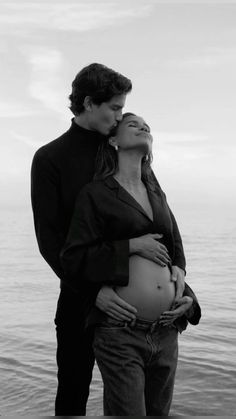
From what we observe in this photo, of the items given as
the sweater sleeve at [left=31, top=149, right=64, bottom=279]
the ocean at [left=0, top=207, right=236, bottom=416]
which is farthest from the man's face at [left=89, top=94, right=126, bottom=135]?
the ocean at [left=0, top=207, right=236, bottom=416]

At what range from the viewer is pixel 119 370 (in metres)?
2.65

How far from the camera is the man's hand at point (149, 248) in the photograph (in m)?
2.71

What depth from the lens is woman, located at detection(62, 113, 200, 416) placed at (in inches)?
105

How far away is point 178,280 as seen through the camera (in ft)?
9.29

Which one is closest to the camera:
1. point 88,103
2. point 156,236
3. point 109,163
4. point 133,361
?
point 133,361

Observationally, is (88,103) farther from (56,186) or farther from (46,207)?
(46,207)

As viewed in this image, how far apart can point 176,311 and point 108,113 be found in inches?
38.7

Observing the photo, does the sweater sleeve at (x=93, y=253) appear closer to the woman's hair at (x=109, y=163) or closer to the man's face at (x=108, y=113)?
the woman's hair at (x=109, y=163)

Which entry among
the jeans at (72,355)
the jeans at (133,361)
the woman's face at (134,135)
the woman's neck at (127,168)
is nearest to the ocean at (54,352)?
the jeans at (72,355)

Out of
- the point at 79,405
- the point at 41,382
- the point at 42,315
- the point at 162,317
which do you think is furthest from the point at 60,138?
the point at 42,315

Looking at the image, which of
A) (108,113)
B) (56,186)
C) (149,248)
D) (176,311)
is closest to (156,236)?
(149,248)

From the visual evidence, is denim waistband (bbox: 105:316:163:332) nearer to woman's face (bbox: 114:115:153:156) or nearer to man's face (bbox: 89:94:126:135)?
woman's face (bbox: 114:115:153:156)

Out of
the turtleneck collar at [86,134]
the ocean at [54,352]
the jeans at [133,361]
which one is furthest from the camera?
the ocean at [54,352]

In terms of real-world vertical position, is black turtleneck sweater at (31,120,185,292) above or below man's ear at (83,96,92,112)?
below
